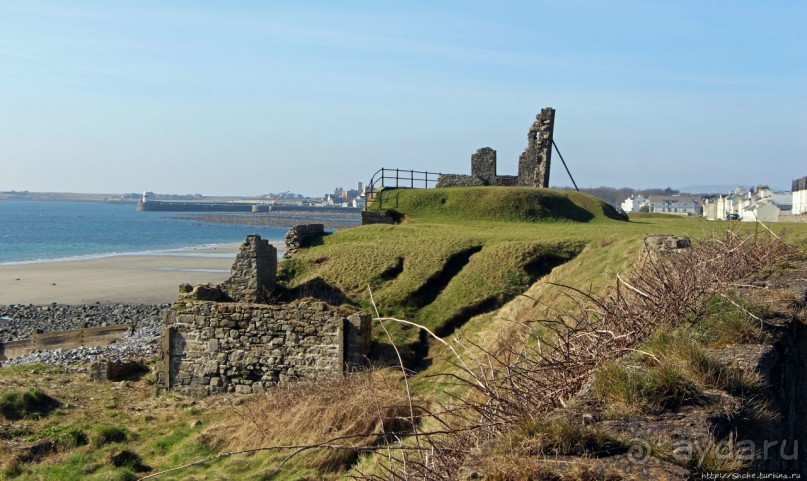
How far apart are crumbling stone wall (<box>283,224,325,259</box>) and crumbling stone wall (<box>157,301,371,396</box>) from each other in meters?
8.95

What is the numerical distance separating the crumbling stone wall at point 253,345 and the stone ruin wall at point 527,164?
24.0 m

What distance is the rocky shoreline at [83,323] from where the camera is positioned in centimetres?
2430

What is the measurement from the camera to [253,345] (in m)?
15.6

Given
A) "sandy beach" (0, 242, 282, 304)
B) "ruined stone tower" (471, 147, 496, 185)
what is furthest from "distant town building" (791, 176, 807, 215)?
"sandy beach" (0, 242, 282, 304)

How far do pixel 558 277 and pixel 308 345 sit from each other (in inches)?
259

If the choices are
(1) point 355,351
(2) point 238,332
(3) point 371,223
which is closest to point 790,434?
(1) point 355,351

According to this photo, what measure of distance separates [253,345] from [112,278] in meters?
39.7

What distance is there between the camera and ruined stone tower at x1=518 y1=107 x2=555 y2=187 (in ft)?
132

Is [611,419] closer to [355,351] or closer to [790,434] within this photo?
[790,434]

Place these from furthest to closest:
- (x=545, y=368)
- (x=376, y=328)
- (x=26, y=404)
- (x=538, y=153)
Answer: (x=538, y=153) < (x=376, y=328) < (x=26, y=404) < (x=545, y=368)

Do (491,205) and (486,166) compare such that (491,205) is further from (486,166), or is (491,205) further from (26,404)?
(26,404)

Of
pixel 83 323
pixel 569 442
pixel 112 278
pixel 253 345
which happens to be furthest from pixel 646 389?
pixel 112 278

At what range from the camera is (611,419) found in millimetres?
4258
